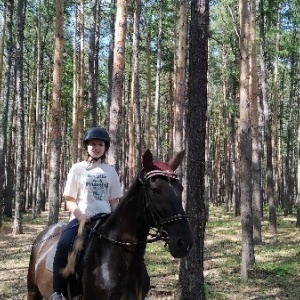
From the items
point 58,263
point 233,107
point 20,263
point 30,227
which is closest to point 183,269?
point 58,263

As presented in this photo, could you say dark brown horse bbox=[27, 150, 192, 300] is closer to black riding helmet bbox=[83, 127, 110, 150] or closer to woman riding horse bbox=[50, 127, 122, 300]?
woman riding horse bbox=[50, 127, 122, 300]

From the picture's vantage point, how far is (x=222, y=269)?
12023 millimetres

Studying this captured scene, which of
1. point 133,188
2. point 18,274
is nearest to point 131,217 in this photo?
point 133,188

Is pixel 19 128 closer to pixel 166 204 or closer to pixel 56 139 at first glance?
pixel 56 139

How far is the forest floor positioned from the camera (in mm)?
9547

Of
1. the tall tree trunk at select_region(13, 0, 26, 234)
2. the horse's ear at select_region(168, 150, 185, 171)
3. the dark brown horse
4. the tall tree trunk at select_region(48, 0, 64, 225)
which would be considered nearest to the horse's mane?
the dark brown horse

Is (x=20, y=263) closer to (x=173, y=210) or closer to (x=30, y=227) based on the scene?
(x=30, y=227)

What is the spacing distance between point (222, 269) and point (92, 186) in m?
8.07

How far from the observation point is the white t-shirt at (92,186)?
4.89m

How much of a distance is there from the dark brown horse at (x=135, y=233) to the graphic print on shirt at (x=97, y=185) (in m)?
0.45

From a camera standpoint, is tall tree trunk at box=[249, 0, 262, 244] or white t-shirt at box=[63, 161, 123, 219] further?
tall tree trunk at box=[249, 0, 262, 244]

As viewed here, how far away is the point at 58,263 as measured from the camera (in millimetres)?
4695

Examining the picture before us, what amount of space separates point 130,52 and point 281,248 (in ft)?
63.7

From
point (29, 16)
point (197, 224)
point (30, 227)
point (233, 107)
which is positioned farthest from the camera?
point (29, 16)
